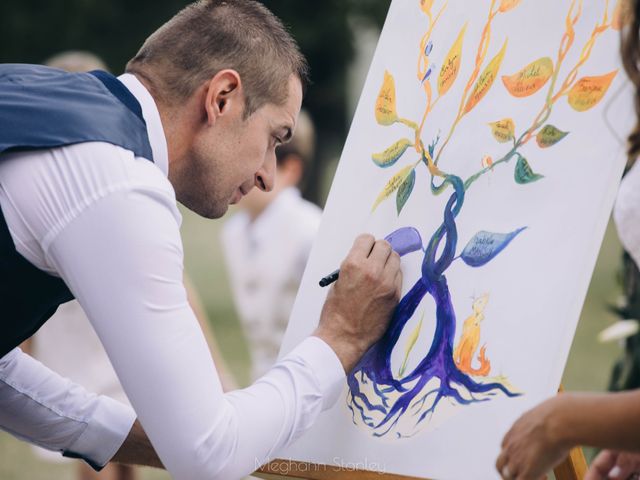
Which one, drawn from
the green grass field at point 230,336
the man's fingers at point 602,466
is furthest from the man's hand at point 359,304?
the green grass field at point 230,336

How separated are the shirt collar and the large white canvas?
1.65 feet

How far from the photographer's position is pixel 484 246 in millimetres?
1984

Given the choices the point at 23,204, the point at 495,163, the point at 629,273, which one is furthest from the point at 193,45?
the point at 629,273

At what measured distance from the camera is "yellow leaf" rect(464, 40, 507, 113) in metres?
2.12

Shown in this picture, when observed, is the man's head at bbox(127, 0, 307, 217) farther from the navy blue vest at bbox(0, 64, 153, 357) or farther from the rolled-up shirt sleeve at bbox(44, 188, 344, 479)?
the rolled-up shirt sleeve at bbox(44, 188, 344, 479)

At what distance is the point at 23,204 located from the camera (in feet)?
5.75

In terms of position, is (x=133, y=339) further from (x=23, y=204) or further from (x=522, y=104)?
(x=522, y=104)

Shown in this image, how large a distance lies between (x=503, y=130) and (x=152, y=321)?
2.71ft

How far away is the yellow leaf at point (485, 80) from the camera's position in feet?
6.95

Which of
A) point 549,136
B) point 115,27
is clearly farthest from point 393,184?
point 115,27

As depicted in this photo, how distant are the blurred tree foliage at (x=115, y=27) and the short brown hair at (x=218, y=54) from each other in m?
10.5

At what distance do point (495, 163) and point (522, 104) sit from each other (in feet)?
0.43

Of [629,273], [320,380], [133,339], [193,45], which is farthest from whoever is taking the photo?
[629,273]

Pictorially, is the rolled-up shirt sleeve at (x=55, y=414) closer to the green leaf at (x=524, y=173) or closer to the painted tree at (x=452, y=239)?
the painted tree at (x=452, y=239)
